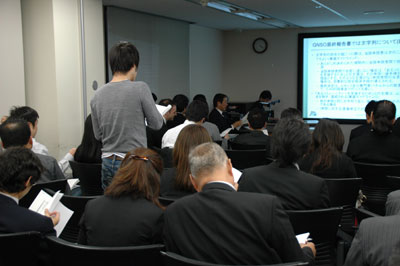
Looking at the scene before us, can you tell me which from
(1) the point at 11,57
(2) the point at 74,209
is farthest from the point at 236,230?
(1) the point at 11,57

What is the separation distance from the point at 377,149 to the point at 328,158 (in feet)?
3.00

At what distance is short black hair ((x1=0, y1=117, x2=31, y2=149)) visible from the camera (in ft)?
9.16

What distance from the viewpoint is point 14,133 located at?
2.79 metres

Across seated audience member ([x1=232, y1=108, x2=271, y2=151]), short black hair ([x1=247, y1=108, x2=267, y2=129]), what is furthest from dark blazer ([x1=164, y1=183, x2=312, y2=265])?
short black hair ([x1=247, y1=108, x2=267, y2=129])

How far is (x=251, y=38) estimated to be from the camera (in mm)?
9969

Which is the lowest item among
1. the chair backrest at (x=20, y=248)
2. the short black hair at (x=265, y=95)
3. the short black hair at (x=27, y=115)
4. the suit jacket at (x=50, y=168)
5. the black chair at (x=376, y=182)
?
the black chair at (x=376, y=182)

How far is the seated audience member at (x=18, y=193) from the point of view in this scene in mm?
1866

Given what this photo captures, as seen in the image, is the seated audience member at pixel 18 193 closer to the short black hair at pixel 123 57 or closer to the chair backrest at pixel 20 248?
the chair backrest at pixel 20 248

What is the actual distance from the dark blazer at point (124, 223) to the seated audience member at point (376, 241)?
780mm

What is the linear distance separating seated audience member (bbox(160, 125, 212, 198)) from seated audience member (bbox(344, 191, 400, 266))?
104cm

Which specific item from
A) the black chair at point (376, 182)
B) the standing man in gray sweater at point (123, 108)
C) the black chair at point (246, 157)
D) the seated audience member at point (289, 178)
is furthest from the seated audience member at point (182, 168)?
the black chair at point (376, 182)

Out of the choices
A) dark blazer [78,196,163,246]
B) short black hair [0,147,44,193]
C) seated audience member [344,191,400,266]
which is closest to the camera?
seated audience member [344,191,400,266]

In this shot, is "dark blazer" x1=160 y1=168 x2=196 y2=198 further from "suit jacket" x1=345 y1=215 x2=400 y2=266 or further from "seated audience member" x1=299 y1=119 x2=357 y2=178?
"suit jacket" x1=345 y1=215 x2=400 y2=266

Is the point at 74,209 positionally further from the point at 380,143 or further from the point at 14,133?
the point at 380,143
